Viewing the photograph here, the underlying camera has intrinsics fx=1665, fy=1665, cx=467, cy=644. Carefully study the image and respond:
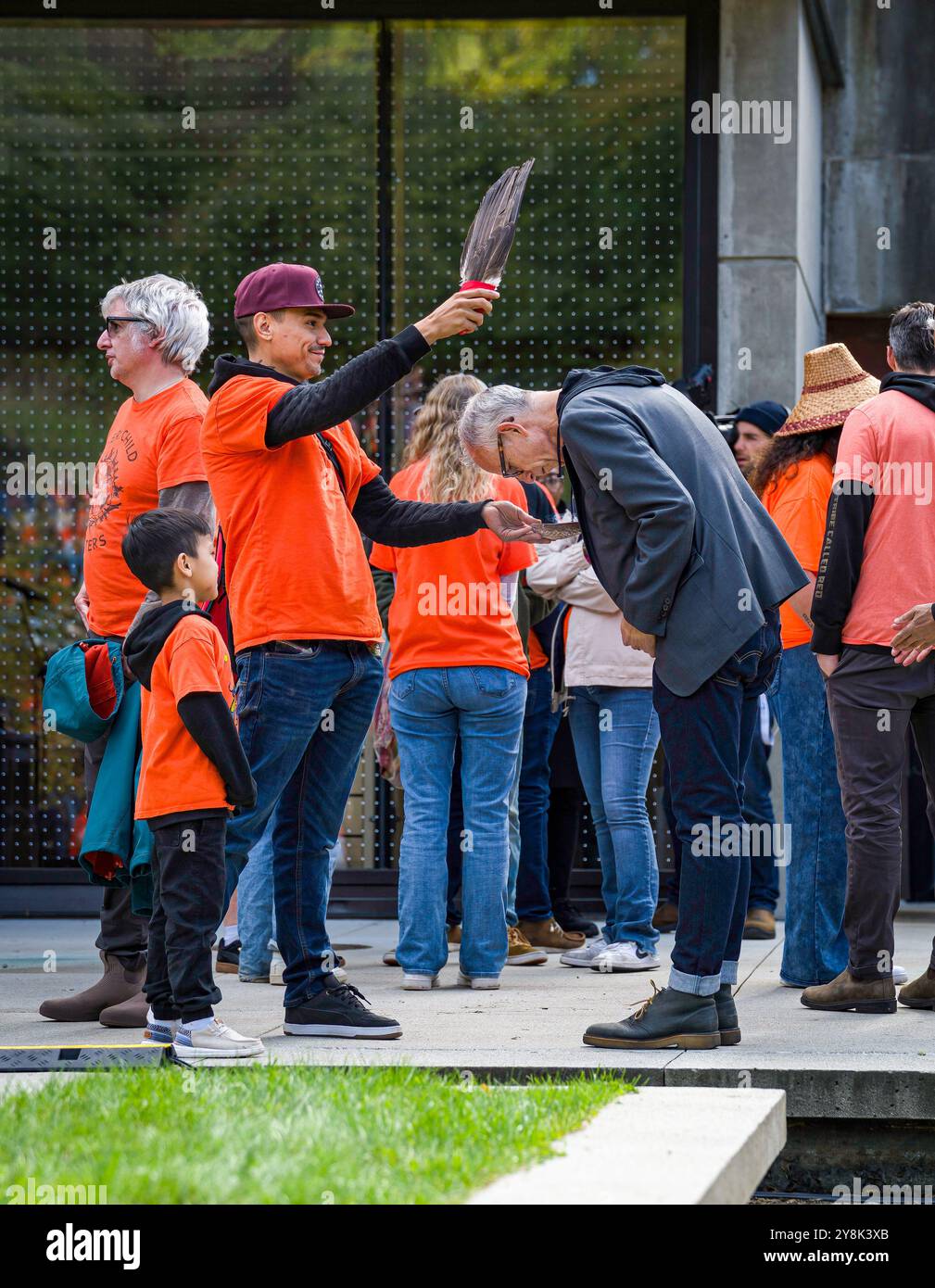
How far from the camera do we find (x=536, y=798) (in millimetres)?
7137

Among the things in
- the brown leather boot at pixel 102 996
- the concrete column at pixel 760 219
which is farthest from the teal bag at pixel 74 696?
the concrete column at pixel 760 219

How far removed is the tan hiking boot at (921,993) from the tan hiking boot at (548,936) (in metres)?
2.04

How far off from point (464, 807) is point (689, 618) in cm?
170

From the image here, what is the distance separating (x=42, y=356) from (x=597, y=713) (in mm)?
4431

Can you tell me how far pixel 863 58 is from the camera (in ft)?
33.0

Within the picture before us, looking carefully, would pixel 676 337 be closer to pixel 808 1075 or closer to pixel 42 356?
pixel 42 356

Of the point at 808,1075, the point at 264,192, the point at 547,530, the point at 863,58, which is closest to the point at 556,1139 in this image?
the point at 808,1075

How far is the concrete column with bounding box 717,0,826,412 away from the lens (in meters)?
8.75

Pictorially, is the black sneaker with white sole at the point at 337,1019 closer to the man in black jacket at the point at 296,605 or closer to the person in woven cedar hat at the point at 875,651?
the man in black jacket at the point at 296,605

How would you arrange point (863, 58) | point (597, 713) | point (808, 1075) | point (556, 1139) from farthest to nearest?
1. point (863, 58)
2. point (597, 713)
3. point (808, 1075)
4. point (556, 1139)

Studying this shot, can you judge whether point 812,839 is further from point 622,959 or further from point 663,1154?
point 663,1154

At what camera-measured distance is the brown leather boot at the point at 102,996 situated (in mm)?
5301
